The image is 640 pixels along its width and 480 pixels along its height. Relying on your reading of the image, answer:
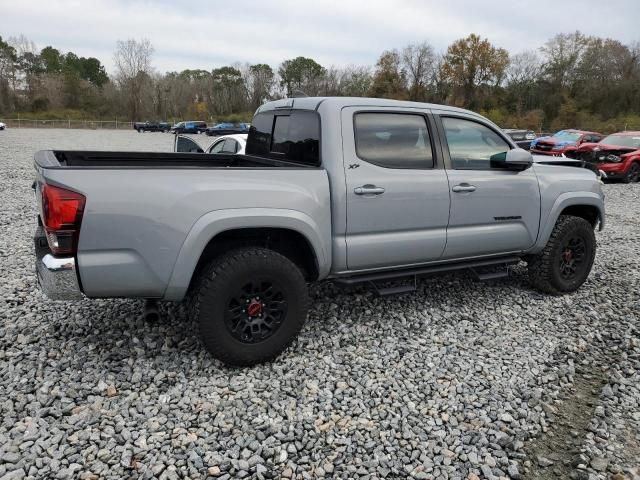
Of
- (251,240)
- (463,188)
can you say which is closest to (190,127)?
(463,188)

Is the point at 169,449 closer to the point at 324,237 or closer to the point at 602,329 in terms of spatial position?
the point at 324,237

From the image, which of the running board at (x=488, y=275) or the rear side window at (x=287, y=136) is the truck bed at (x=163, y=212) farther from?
the running board at (x=488, y=275)

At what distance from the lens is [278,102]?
4352 millimetres

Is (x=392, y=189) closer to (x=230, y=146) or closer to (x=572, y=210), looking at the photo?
(x=572, y=210)

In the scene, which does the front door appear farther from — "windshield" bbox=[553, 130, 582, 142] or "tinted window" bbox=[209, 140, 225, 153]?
"windshield" bbox=[553, 130, 582, 142]

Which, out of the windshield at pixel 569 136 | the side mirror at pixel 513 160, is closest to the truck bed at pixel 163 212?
the side mirror at pixel 513 160

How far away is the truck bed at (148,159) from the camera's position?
3.68 m

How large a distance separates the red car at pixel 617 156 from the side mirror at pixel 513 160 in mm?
12199

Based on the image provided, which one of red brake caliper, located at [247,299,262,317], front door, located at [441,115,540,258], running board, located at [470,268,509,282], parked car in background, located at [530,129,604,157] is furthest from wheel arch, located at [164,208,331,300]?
parked car in background, located at [530,129,604,157]

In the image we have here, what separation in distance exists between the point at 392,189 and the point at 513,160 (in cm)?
124

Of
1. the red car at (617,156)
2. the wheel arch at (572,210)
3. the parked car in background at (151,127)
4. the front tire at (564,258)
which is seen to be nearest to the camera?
the wheel arch at (572,210)

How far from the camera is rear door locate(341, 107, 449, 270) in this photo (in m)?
3.61

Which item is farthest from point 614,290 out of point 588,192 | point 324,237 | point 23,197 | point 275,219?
point 23,197

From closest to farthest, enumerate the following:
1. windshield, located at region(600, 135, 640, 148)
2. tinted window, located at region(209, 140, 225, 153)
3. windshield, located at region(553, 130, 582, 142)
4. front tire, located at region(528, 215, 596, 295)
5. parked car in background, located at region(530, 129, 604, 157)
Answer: front tire, located at region(528, 215, 596, 295)
tinted window, located at region(209, 140, 225, 153)
windshield, located at region(600, 135, 640, 148)
parked car in background, located at region(530, 129, 604, 157)
windshield, located at region(553, 130, 582, 142)
